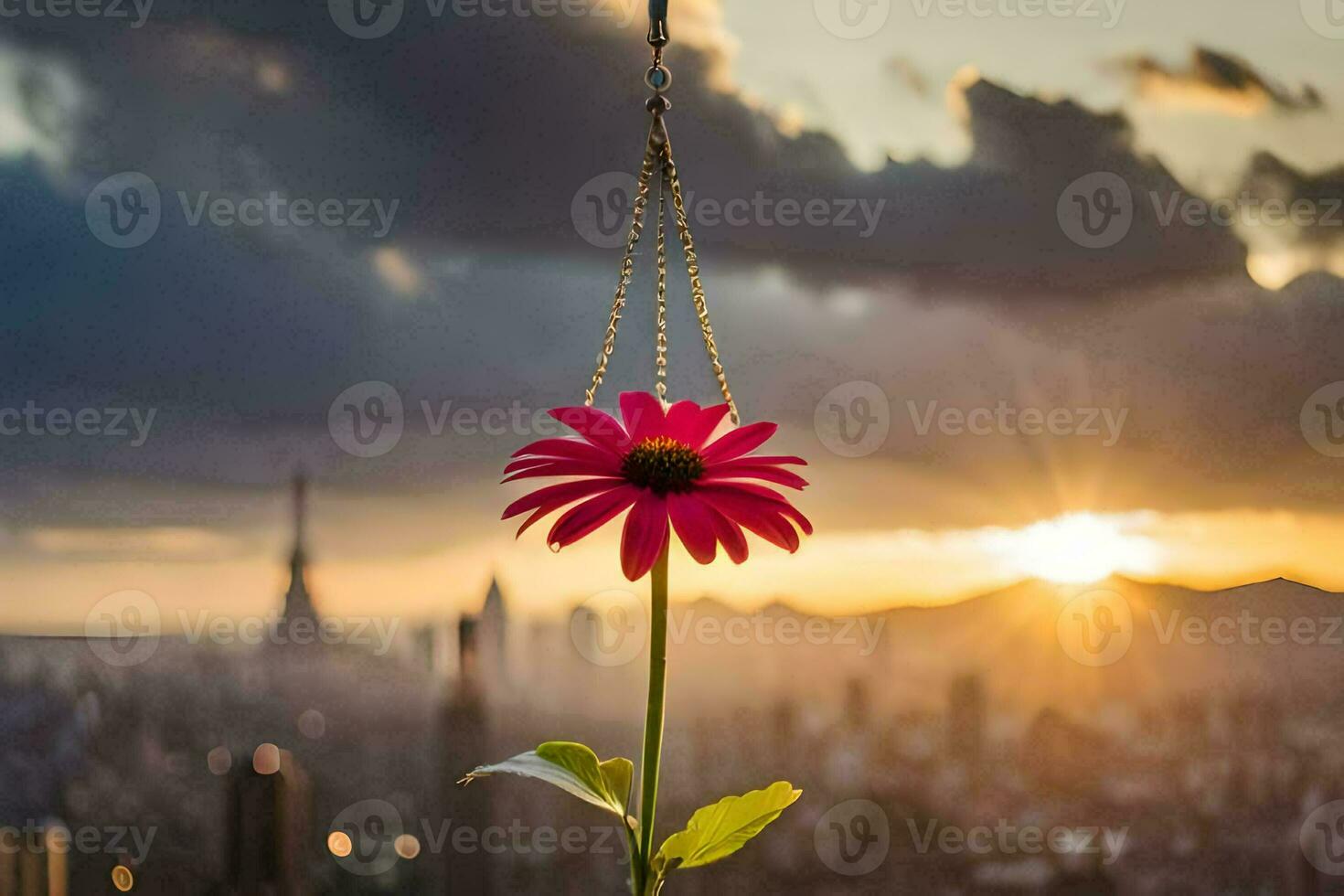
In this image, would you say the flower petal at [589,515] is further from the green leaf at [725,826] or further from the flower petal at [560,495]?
the green leaf at [725,826]

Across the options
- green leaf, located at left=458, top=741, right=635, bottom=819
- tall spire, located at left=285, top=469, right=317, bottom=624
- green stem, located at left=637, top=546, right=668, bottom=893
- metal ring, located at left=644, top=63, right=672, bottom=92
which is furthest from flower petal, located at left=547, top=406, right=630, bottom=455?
tall spire, located at left=285, top=469, right=317, bottom=624

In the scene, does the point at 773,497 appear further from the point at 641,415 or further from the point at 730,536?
the point at 641,415

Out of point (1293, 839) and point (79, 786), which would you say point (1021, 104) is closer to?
point (1293, 839)

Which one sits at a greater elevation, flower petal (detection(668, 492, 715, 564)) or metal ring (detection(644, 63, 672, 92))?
metal ring (detection(644, 63, 672, 92))

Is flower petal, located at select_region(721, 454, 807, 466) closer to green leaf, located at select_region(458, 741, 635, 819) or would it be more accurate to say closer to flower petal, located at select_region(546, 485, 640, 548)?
flower petal, located at select_region(546, 485, 640, 548)

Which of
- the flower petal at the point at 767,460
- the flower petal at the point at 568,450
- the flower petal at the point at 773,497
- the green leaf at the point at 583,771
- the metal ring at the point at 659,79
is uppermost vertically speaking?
the metal ring at the point at 659,79

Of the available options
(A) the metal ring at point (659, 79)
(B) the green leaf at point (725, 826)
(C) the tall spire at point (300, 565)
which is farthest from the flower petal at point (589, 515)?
(C) the tall spire at point (300, 565)
